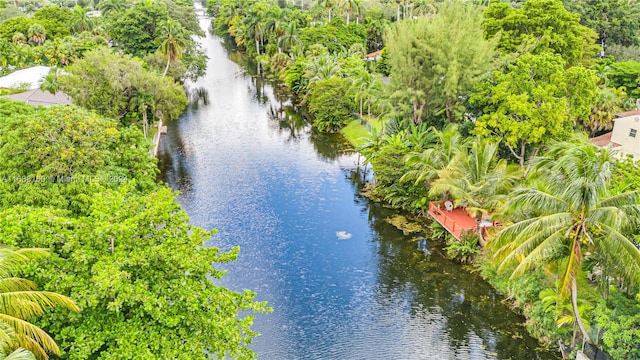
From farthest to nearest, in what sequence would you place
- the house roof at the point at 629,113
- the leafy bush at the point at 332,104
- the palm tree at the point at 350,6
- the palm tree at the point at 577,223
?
the palm tree at the point at 350,6, the leafy bush at the point at 332,104, the house roof at the point at 629,113, the palm tree at the point at 577,223

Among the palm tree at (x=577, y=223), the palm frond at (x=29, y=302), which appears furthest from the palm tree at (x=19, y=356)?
the palm tree at (x=577, y=223)

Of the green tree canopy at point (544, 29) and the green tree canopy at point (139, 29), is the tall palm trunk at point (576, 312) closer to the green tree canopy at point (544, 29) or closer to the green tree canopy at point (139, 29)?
the green tree canopy at point (544, 29)

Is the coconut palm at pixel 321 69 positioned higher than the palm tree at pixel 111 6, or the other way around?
the palm tree at pixel 111 6

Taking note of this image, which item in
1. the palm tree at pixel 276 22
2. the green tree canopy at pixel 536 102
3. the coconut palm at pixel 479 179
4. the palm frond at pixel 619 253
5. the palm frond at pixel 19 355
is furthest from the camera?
the palm tree at pixel 276 22

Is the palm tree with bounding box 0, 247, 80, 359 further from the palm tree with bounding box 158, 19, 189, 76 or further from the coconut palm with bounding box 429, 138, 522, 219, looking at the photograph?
the palm tree with bounding box 158, 19, 189, 76

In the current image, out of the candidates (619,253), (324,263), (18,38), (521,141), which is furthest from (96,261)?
(18,38)

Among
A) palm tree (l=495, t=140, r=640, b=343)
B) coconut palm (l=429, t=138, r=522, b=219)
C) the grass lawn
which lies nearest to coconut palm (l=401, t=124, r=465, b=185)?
coconut palm (l=429, t=138, r=522, b=219)
